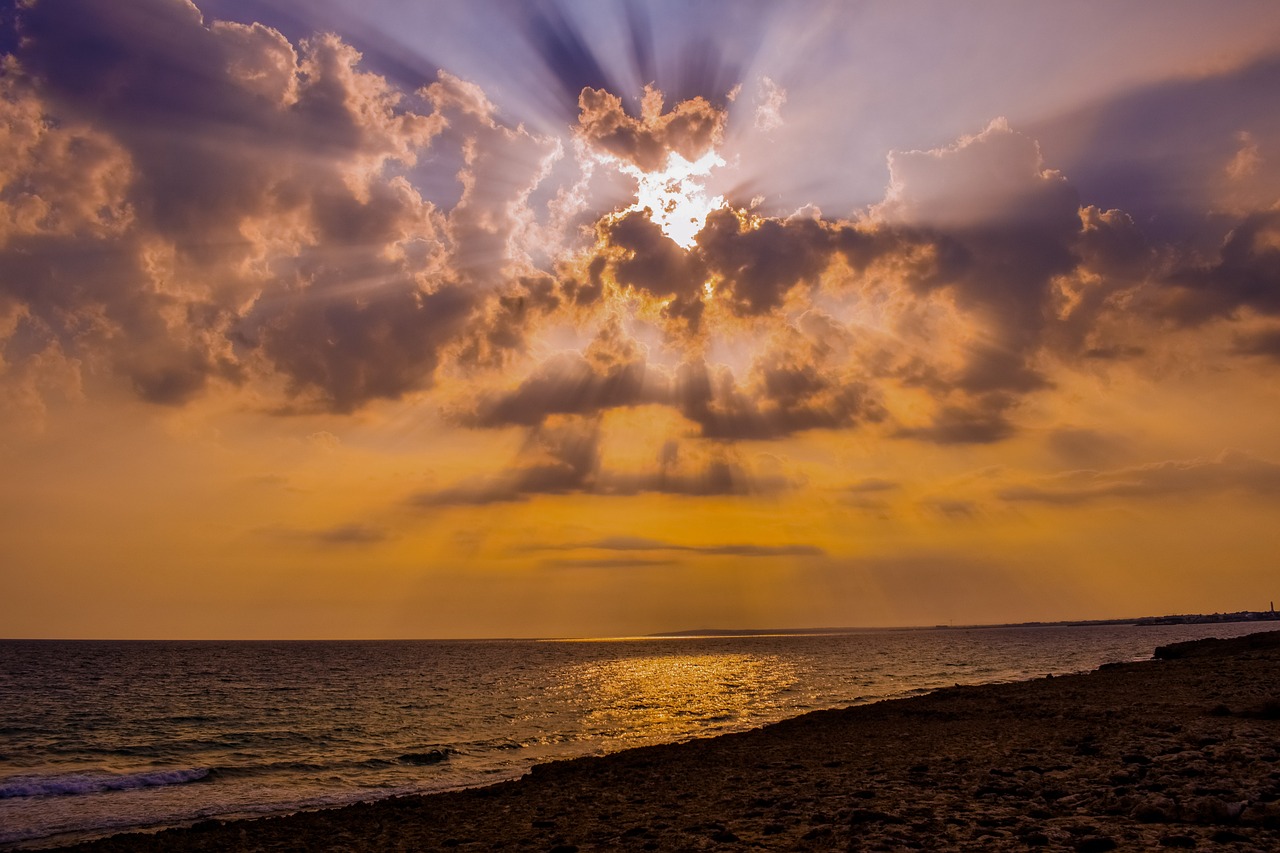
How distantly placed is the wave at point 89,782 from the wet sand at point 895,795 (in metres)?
12.9

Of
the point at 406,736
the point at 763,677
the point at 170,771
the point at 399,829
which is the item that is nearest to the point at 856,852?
the point at 399,829

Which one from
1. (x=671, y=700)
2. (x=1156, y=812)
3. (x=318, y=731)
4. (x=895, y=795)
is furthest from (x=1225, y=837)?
(x=671, y=700)

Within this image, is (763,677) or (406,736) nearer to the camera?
(406,736)

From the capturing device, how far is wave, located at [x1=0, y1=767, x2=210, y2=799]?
1179 inches

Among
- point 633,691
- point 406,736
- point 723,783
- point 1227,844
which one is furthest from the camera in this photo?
point 633,691

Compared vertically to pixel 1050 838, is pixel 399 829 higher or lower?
lower

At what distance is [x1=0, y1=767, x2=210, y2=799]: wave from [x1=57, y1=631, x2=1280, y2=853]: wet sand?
12944mm

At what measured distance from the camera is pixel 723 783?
21.0 metres

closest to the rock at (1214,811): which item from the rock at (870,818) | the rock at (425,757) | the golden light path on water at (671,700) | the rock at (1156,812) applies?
the rock at (1156,812)

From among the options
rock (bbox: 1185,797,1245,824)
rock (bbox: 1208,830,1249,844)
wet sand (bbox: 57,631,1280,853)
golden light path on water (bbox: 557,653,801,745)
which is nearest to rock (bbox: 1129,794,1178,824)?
wet sand (bbox: 57,631,1280,853)

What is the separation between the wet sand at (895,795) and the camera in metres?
13.2

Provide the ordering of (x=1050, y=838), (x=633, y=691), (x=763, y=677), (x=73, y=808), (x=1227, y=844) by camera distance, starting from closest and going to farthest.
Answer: (x=1227, y=844), (x=1050, y=838), (x=73, y=808), (x=633, y=691), (x=763, y=677)

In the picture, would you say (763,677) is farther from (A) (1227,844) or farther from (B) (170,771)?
(A) (1227,844)

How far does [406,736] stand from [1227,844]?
129 feet
